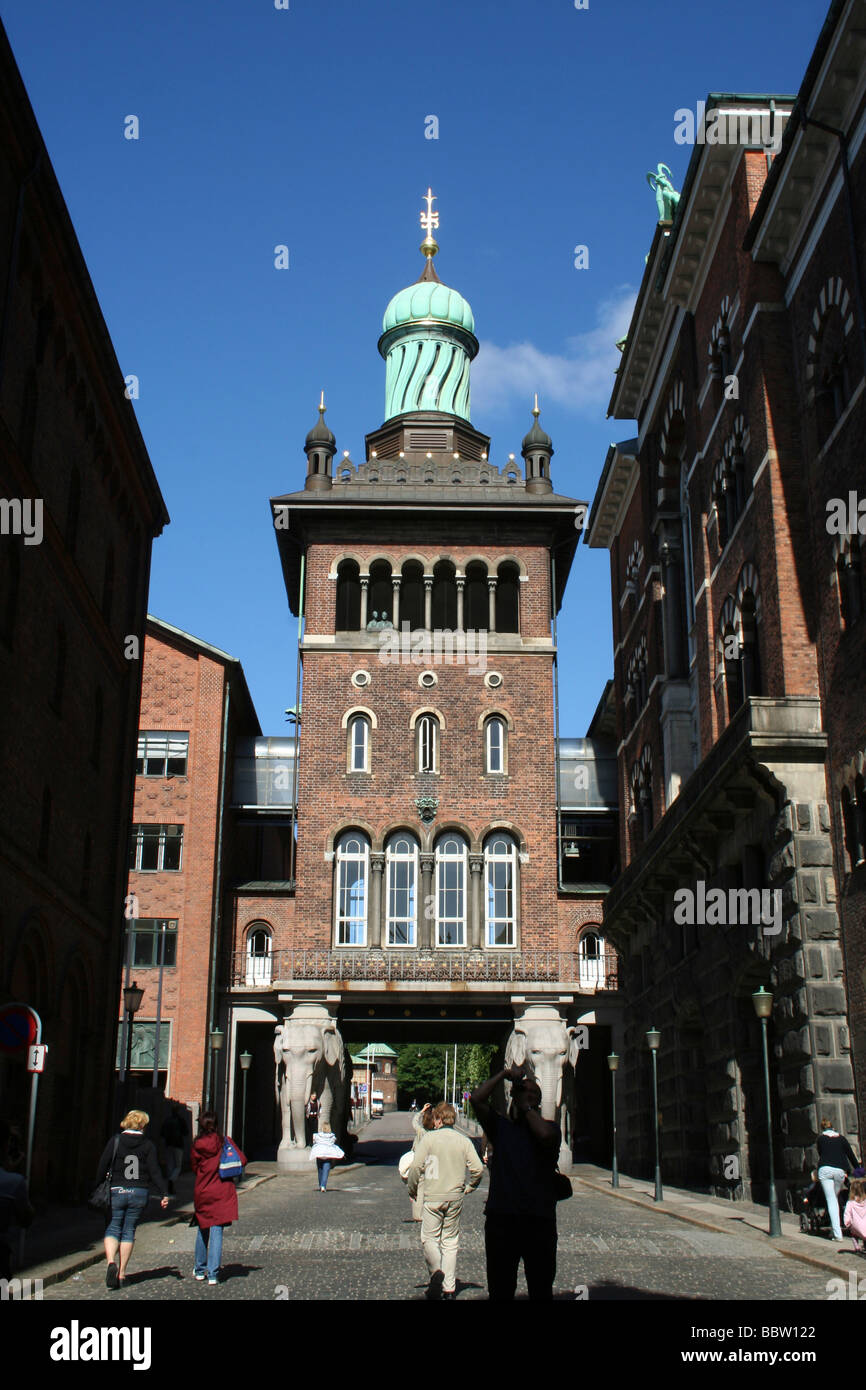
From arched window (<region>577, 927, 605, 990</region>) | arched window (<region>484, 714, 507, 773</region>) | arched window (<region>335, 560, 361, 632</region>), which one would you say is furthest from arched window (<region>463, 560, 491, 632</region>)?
arched window (<region>577, 927, 605, 990</region>)

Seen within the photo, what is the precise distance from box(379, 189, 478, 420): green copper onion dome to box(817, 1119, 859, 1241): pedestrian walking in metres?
40.0

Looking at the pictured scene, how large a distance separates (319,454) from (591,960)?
20.0 m

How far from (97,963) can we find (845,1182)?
14938 mm

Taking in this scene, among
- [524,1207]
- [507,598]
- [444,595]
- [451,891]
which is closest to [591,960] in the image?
[451,891]

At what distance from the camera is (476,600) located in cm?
4988

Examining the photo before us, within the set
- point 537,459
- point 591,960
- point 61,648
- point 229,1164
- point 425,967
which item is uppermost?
point 537,459

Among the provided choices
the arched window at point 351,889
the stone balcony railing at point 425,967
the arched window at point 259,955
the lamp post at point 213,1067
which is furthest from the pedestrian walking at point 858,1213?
the arched window at point 259,955

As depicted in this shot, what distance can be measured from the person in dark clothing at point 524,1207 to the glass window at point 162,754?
38.3 m

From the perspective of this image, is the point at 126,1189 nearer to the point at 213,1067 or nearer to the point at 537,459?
the point at 213,1067

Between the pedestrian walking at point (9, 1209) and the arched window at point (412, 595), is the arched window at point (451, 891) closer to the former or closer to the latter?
the arched window at point (412, 595)

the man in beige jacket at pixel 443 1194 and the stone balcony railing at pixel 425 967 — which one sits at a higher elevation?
the stone balcony railing at pixel 425 967

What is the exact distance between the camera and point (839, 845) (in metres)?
22.4

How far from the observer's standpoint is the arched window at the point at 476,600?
49250mm

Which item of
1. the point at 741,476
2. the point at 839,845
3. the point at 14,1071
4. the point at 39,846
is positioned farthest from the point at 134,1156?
the point at 741,476
